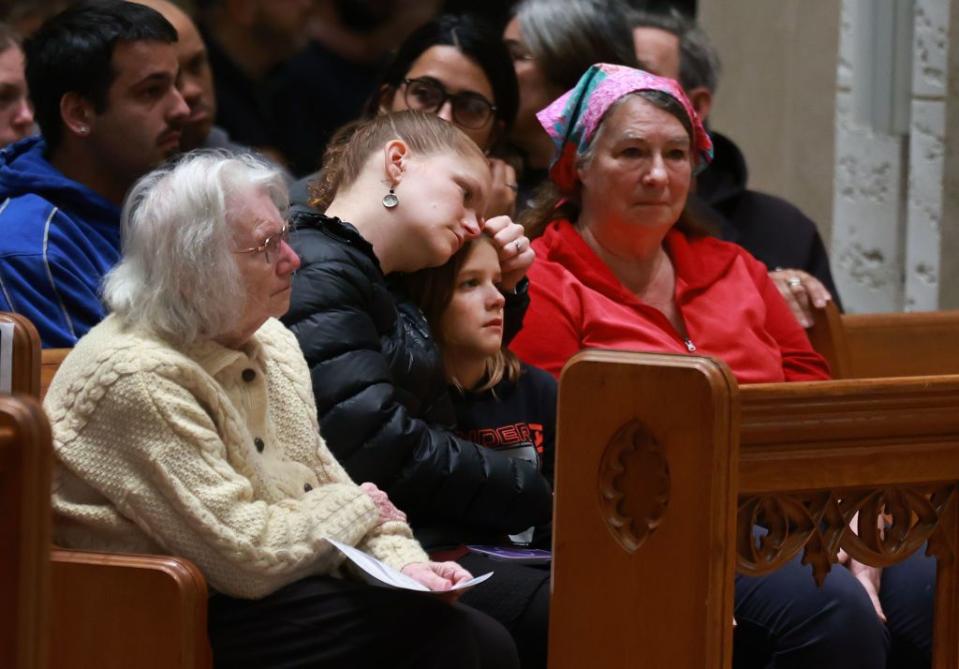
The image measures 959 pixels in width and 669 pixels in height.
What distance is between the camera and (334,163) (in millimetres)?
3252

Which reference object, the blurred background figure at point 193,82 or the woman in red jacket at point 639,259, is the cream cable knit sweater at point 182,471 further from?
the blurred background figure at point 193,82

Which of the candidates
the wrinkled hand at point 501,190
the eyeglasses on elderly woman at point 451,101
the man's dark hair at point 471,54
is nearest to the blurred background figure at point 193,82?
the man's dark hair at point 471,54

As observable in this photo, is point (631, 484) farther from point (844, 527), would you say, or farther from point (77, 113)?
point (77, 113)

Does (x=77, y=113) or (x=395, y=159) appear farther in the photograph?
(x=77, y=113)

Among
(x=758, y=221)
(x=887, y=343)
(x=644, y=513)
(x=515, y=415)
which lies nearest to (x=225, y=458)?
(x=644, y=513)

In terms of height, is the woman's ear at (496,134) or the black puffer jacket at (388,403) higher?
the woman's ear at (496,134)

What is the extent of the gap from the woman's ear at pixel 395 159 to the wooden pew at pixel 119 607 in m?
0.78

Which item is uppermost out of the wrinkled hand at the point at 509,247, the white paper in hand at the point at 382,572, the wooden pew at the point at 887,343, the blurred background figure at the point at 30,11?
the blurred background figure at the point at 30,11

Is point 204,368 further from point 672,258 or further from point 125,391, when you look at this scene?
point 672,258

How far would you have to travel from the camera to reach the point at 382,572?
2.54m

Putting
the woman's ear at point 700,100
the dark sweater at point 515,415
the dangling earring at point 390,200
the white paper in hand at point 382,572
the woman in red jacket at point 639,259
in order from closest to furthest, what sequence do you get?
the white paper in hand at point 382,572
the dangling earring at point 390,200
the dark sweater at point 515,415
the woman in red jacket at point 639,259
the woman's ear at point 700,100

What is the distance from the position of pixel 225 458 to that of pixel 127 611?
0.25 metres

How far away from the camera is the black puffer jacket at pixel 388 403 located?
2.86 metres

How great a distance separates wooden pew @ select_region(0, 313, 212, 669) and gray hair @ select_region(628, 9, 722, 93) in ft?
8.73
